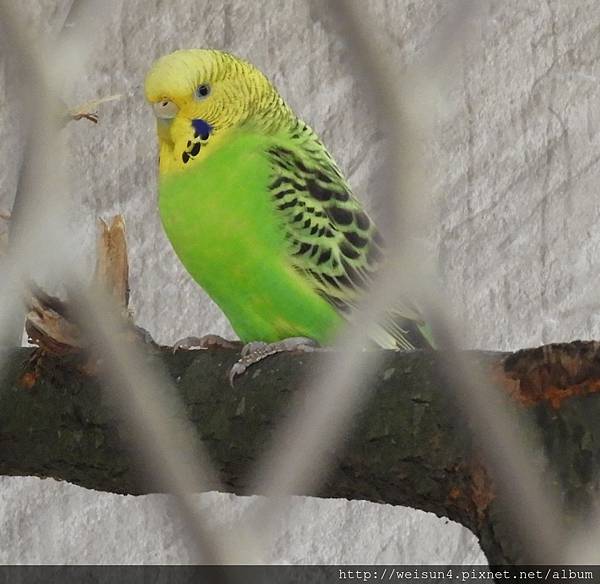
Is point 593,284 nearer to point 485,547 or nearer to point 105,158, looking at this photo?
point 105,158

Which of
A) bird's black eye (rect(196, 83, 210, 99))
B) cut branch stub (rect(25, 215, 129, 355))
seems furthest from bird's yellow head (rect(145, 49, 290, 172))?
cut branch stub (rect(25, 215, 129, 355))

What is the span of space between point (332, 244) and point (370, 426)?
1.02 ft

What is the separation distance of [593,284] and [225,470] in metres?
0.75

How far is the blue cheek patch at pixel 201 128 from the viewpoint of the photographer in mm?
792

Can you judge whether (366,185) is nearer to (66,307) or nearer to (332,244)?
(332,244)

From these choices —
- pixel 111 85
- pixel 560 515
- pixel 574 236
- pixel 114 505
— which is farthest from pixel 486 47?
pixel 560 515

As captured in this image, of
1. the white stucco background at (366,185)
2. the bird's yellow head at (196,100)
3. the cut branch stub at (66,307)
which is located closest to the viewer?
the cut branch stub at (66,307)

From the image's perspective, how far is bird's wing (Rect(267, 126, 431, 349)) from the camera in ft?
2.53

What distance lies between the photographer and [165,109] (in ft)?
2.57

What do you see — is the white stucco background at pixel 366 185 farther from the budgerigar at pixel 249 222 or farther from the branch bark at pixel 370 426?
the branch bark at pixel 370 426

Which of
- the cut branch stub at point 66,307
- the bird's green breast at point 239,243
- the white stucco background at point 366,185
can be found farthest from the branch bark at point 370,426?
the white stucco background at point 366,185

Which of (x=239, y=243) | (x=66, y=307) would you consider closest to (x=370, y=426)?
(x=66, y=307)

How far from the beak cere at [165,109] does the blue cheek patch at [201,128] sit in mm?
16

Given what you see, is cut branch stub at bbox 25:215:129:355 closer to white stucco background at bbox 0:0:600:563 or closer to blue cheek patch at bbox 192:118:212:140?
blue cheek patch at bbox 192:118:212:140
